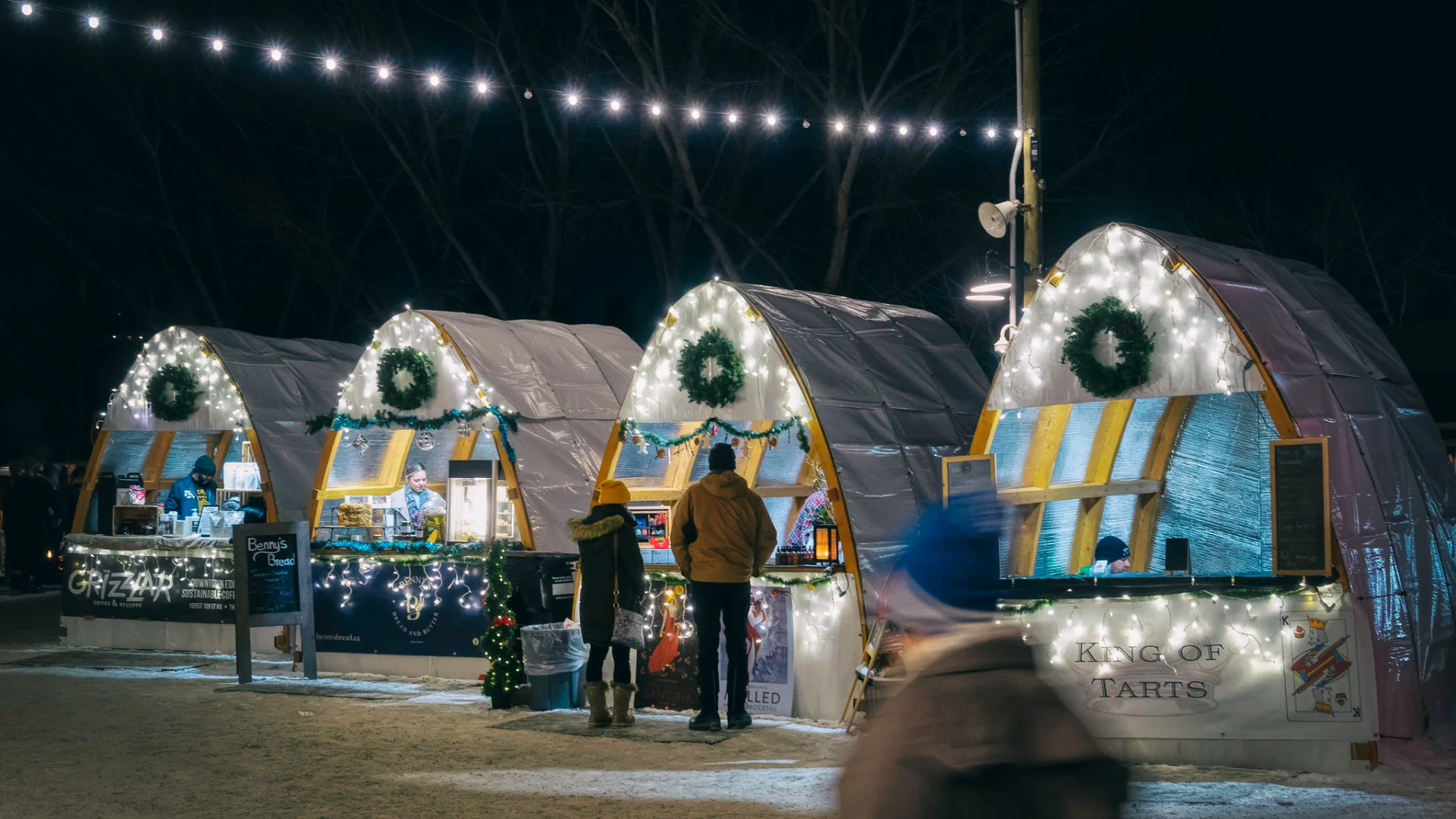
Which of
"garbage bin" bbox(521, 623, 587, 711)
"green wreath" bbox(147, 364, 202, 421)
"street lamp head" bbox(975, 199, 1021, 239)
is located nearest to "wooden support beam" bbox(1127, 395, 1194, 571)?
"street lamp head" bbox(975, 199, 1021, 239)

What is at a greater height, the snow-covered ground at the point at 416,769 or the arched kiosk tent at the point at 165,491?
the arched kiosk tent at the point at 165,491

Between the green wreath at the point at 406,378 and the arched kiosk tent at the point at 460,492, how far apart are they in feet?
0.03

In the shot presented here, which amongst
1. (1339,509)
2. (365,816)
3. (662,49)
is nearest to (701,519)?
(365,816)

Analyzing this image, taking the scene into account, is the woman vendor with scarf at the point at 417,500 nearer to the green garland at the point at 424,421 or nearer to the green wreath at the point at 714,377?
the green garland at the point at 424,421

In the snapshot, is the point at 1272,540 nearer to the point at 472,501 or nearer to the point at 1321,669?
the point at 1321,669

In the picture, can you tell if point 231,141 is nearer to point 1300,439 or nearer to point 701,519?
point 701,519

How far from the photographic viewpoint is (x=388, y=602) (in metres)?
12.3

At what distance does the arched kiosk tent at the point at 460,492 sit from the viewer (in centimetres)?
1195

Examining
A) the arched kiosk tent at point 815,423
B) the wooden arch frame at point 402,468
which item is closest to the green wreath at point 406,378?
the wooden arch frame at point 402,468

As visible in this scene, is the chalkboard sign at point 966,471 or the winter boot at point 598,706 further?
the winter boot at point 598,706

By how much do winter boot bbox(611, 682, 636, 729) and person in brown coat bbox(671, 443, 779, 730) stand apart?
1.65 ft

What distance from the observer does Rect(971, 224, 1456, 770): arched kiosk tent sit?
7.82 m

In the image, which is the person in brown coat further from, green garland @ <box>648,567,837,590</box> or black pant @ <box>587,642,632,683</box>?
black pant @ <box>587,642,632,683</box>

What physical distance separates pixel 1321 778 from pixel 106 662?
35.5 feet
